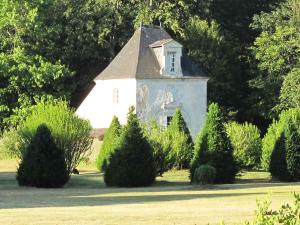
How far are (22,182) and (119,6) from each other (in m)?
32.3

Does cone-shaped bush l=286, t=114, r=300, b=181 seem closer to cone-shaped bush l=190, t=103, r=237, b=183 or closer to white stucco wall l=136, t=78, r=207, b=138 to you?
cone-shaped bush l=190, t=103, r=237, b=183

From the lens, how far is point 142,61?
58156 mm

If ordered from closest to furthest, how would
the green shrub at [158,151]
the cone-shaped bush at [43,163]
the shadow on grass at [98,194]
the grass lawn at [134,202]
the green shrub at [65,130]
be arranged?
1. the grass lawn at [134,202]
2. the shadow on grass at [98,194]
3. the cone-shaped bush at [43,163]
4. the green shrub at [65,130]
5. the green shrub at [158,151]

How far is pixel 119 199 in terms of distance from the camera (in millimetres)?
26531

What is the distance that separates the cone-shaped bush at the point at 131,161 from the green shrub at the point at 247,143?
31.0ft

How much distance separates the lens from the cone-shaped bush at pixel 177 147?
41000mm

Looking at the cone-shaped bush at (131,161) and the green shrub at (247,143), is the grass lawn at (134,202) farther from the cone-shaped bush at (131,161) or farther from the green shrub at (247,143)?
the green shrub at (247,143)

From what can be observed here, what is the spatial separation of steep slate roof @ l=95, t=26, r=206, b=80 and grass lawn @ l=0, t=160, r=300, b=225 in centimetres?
1947

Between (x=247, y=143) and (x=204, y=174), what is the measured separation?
30.6ft

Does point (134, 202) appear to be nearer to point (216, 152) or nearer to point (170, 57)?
point (216, 152)

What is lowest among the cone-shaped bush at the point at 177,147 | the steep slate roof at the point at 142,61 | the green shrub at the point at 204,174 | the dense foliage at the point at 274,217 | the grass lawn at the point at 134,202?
the grass lawn at the point at 134,202

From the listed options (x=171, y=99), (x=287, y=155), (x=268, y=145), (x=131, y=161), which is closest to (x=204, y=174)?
(x=131, y=161)

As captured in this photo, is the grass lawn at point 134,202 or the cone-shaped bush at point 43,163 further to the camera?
the cone-shaped bush at point 43,163

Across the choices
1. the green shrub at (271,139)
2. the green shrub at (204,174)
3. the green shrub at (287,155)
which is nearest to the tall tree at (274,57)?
the green shrub at (271,139)
